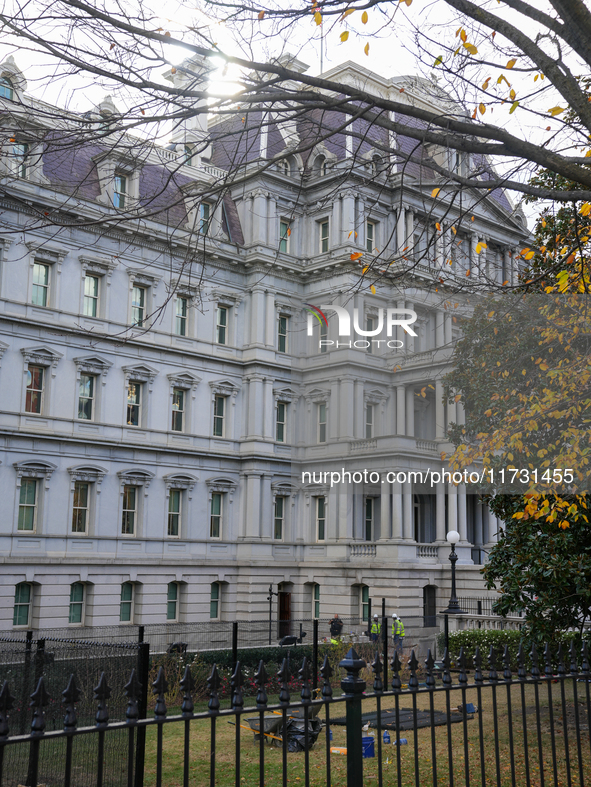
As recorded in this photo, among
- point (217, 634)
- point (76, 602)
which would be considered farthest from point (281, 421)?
point (217, 634)

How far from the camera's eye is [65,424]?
32.8 metres

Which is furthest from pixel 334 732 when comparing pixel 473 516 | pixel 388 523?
pixel 473 516

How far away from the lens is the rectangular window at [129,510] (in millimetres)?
34750

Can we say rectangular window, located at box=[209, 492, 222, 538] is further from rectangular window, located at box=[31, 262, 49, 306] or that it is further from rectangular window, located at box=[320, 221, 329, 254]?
rectangular window, located at box=[320, 221, 329, 254]

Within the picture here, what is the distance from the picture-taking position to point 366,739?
12008 mm

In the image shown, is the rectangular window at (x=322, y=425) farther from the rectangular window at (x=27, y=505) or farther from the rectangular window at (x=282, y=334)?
the rectangular window at (x=27, y=505)

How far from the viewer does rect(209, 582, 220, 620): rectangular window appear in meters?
37.0

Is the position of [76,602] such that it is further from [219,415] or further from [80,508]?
[219,415]

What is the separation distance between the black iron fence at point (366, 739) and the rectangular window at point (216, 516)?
21.2 meters

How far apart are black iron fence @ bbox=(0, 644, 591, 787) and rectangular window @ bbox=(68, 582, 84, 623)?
17.2 m

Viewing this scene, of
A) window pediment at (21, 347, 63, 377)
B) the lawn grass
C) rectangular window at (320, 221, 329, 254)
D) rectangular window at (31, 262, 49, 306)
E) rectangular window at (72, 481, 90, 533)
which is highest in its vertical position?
rectangular window at (320, 221, 329, 254)

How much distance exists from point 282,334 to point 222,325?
131 inches

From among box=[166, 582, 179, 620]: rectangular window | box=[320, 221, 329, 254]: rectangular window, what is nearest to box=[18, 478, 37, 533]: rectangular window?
box=[166, 582, 179, 620]: rectangular window

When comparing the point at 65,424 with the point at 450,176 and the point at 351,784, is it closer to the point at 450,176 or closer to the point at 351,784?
the point at 450,176
